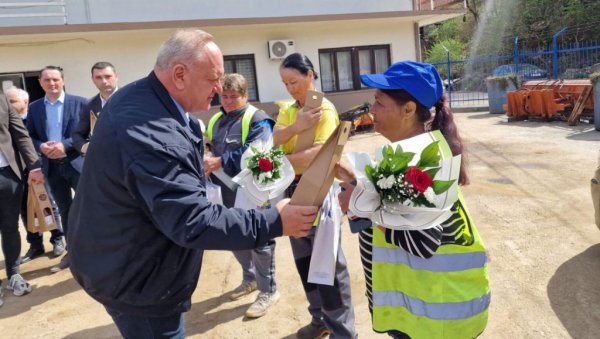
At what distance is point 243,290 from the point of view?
4121 millimetres

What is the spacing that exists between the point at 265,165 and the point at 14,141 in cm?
305

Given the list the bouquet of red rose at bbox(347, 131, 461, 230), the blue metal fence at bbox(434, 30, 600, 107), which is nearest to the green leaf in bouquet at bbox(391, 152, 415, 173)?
the bouquet of red rose at bbox(347, 131, 461, 230)

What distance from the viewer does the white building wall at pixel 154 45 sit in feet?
38.5

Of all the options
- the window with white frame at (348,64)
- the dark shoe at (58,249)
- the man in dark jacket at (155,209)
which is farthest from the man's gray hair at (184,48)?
the window with white frame at (348,64)

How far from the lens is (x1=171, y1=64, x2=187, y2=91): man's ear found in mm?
1799

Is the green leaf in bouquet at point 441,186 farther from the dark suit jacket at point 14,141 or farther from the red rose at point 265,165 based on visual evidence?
the dark suit jacket at point 14,141

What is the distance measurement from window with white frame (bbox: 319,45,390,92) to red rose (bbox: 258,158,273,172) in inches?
484

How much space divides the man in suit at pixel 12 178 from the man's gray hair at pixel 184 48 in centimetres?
325

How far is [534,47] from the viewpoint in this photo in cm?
3009

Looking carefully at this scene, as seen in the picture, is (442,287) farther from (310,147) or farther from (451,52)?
(451,52)

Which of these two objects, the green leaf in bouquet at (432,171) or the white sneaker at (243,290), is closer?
the green leaf in bouquet at (432,171)

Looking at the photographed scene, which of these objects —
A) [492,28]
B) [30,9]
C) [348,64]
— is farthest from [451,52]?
[30,9]

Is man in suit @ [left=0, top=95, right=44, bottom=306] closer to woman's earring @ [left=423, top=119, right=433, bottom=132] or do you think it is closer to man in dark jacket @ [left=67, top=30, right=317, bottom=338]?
man in dark jacket @ [left=67, top=30, right=317, bottom=338]

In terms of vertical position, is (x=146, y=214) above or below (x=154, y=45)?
below
